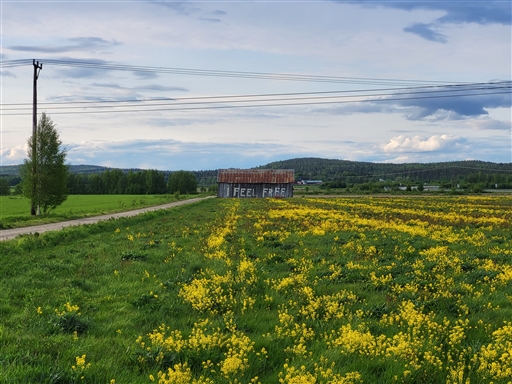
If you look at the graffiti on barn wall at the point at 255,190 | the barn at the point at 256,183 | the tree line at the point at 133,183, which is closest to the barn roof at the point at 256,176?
the barn at the point at 256,183

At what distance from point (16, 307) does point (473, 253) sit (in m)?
14.8

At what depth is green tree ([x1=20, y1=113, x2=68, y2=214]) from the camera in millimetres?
38406

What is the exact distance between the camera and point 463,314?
839 cm

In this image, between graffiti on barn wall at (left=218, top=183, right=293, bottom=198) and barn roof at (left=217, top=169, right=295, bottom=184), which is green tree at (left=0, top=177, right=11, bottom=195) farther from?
graffiti on barn wall at (left=218, top=183, right=293, bottom=198)

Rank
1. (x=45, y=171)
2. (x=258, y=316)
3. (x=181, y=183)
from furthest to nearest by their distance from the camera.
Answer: (x=181, y=183)
(x=45, y=171)
(x=258, y=316)

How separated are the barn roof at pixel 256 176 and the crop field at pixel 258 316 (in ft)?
256

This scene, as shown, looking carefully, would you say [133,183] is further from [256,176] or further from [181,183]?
[256,176]

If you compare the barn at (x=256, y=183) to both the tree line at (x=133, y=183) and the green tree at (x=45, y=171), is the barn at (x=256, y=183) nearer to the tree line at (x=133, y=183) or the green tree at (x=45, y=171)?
the tree line at (x=133, y=183)

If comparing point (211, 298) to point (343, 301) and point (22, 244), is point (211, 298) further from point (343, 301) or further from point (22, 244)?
point (22, 244)

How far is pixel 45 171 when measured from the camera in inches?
1550

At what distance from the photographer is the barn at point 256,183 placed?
93188 mm

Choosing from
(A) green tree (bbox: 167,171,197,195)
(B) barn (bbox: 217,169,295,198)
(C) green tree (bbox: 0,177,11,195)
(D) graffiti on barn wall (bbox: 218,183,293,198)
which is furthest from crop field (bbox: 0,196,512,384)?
(A) green tree (bbox: 167,171,197,195)

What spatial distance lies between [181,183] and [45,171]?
10985 centimetres

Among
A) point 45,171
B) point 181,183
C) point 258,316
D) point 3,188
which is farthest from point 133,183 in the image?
point 258,316
